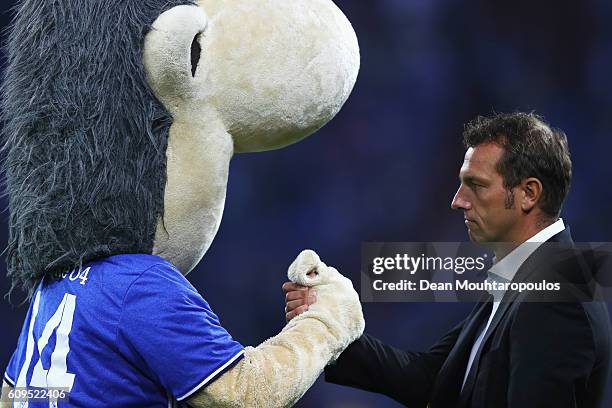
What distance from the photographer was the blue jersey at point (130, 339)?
1.49m

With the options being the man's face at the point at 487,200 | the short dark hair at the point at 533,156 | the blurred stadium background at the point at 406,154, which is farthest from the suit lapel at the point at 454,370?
the blurred stadium background at the point at 406,154

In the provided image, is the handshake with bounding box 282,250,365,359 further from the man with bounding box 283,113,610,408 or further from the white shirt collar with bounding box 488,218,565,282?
the white shirt collar with bounding box 488,218,565,282

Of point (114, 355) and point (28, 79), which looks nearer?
point (114, 355)

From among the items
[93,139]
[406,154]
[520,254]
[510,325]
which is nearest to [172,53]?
[93,139]

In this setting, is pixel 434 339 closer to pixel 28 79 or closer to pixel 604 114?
pixel 604 114

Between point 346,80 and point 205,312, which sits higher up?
point 346,80

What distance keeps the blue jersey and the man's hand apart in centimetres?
22

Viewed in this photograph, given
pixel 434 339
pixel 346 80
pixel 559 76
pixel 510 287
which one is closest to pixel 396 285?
pixel 510 287

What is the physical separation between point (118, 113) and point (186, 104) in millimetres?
120

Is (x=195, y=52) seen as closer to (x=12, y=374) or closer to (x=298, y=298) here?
(x=298, y=298)

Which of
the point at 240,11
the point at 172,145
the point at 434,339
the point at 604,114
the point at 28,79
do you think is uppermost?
the point at 604,114

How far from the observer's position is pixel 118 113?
1565 millimetres

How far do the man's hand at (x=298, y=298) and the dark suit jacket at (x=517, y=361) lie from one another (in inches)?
11.3

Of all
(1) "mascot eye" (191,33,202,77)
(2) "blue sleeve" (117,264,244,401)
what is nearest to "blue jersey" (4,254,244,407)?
(2) "blue sleeve" (117,264,244,401)
